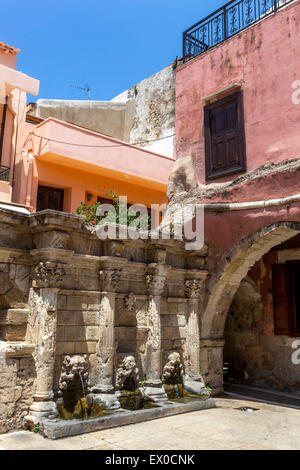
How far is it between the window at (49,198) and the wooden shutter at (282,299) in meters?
6.32

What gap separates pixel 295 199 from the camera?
738 centimetres

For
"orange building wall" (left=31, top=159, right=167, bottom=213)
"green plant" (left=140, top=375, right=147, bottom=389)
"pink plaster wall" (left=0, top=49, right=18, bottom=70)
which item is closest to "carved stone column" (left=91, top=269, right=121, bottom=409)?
"green plant" (left=140, top=375, right=147, bottom=389)

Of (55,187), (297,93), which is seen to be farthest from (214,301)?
(55,187)

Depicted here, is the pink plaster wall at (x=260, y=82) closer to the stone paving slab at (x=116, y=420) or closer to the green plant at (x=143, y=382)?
the green plant at (x=143, y=382)

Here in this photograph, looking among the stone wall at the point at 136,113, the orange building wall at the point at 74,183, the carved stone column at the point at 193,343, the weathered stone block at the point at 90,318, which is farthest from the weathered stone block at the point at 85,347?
the stone wall at the point at 136,113

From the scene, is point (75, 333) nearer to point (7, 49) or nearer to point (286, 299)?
point (286, 299)

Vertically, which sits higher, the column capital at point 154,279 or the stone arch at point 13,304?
the column capital at point 154,279

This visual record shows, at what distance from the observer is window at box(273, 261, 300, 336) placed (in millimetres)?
9453

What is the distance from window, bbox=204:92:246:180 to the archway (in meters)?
1.63

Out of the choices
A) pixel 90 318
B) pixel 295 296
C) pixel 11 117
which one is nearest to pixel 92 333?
pixel 90 318

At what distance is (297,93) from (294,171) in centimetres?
157

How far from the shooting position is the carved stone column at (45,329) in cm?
559

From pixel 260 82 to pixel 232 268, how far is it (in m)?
3.82

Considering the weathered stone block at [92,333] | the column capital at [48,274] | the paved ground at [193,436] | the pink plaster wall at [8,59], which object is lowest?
the paved ground at [193,436]
